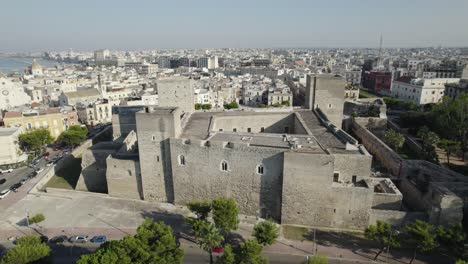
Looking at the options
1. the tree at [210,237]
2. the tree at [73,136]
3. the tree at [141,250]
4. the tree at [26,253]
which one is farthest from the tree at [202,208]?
the tree at [73,136]

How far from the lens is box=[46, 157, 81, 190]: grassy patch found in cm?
4334

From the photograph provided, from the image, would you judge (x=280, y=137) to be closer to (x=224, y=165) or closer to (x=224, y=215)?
(x=224, y=165)

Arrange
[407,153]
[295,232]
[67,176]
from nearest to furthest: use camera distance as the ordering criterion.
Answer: [295,232]
[67,176]
[407,153]

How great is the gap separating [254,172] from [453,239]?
1747 cm

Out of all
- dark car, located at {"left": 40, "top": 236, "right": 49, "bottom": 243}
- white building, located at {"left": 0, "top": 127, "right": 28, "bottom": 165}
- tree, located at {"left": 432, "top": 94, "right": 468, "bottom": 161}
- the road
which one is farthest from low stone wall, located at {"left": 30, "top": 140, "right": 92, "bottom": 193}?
tree, located at {"left": 432, "top": 94, "right": 468, "bottom": 161}

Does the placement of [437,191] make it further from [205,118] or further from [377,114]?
[377,114]

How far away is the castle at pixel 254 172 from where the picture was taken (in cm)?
2938

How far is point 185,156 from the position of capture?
110 feet

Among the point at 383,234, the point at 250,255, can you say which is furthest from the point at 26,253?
the point at 383,234

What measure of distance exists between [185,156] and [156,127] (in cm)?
467

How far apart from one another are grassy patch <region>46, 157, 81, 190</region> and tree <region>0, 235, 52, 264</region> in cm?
2153

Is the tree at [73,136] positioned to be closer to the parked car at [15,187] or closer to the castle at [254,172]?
the parked car at [15,187]

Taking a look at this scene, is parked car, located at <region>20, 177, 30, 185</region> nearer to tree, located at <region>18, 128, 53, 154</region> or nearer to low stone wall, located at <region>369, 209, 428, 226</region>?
tree, located at <region>18, 128, 53, 154</region>

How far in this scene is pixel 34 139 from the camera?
54.0m
